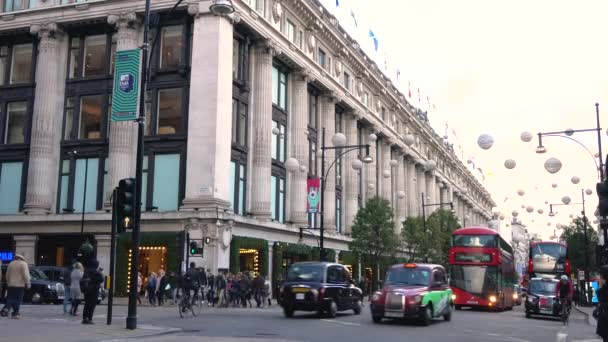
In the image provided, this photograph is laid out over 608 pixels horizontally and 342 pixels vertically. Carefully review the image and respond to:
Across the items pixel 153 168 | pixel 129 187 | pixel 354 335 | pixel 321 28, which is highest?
pixel 321 28

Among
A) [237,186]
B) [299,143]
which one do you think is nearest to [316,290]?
[237,186]

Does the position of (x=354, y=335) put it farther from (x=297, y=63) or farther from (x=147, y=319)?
(x=297, y=63)

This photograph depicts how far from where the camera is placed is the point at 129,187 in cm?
1742

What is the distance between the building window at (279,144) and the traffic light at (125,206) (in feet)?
93.5

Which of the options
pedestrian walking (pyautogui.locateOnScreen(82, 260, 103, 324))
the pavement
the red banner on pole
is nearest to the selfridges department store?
the red banner on pole

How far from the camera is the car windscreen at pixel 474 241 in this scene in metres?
34.5

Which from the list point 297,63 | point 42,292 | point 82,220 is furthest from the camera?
point 297,63

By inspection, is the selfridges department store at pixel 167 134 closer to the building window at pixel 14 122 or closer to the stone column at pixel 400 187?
the building window at pixel 14 122

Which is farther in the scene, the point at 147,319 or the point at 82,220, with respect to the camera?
the point at 82,220

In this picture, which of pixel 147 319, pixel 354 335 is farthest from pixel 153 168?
pixel 354 335

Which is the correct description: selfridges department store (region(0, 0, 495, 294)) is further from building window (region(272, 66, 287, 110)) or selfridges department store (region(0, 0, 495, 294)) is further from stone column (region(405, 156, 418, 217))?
stone column (region(405, 156, 418, 217))

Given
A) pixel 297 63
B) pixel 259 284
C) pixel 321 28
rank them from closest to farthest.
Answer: pixel 259 284, pixel 297 63, pixel 321 28

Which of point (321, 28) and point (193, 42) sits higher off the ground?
point (321, 28)

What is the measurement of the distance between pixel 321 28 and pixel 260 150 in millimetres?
14933
